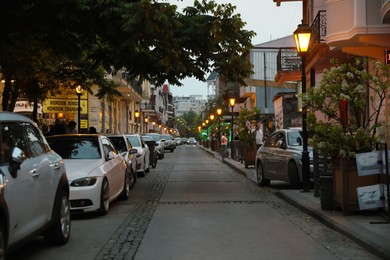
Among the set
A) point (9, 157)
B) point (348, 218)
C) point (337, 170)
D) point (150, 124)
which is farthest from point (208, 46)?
point (150, 124)

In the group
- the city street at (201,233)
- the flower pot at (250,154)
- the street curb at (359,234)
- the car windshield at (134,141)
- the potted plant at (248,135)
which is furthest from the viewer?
the potted plant at (248,135)

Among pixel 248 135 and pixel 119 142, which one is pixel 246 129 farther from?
pixel 119 142

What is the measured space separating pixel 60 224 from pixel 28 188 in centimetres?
151

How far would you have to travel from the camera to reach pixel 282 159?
1488 centimetres

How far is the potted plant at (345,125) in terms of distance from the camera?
31.1ft

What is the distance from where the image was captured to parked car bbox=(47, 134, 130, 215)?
10008mm

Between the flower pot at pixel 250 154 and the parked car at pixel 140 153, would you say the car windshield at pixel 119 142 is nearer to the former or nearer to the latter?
the parked car at pixel 140 153

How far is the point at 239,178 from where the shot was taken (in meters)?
19.7

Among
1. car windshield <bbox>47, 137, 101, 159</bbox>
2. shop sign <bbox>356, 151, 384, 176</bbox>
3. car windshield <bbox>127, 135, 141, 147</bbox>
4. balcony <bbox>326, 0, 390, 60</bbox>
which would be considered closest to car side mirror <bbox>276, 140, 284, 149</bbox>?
balcony <bbox>326, 0, 390, 60</bbox>

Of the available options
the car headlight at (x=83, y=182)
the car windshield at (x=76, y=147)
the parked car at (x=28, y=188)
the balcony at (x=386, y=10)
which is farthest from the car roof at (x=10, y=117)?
the balcony at (x=386, y=10)

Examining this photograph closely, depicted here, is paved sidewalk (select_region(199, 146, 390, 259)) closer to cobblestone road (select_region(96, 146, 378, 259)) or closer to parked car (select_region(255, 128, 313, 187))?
cobblestone road (select_region(96, 146, 378, 259))

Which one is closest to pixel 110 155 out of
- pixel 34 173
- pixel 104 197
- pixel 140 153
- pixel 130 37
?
pixel 104 197

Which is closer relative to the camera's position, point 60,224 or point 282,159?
point 60,224

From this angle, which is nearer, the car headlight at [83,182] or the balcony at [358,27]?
the car headlight at [83,182]
